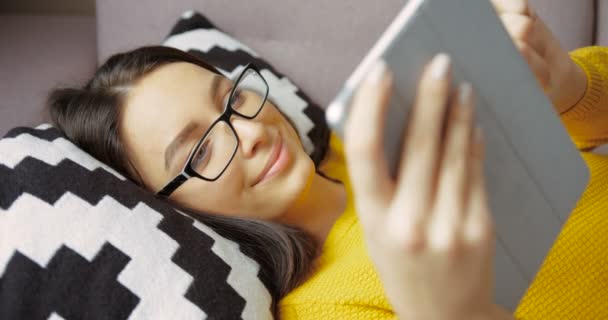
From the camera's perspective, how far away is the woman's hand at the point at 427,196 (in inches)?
15.9

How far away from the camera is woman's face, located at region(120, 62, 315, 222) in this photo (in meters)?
0.83

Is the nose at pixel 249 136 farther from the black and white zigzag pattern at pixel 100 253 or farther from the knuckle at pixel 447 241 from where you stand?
the knuckle at pixel 447 241

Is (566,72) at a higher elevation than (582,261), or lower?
higher

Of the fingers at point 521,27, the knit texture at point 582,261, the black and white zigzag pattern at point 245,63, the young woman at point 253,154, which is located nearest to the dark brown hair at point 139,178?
the young woman at point 253,154

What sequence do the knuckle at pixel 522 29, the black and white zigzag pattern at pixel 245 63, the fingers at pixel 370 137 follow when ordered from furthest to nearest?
the black and white zigzag pattern at pixel 245 63
the knuckle at pixel 522 29
the fingers at pixel 370 137

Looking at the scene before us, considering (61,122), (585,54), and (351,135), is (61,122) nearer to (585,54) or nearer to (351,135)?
(351,135)

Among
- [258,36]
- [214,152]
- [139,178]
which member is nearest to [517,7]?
[214,152]

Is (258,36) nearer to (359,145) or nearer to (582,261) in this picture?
(582,261)

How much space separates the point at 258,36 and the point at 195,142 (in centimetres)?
51

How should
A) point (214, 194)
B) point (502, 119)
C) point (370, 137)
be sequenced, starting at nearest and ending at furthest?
1. point (370, 137)
2. point (502, 119)
3. point (214, 194)

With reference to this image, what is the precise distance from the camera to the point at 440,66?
433 millimetres

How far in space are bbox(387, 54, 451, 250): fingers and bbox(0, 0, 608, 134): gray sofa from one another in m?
0.80

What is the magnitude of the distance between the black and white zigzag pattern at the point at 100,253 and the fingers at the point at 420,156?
0.43 m

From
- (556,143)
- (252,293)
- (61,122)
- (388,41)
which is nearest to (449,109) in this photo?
(388,41)
